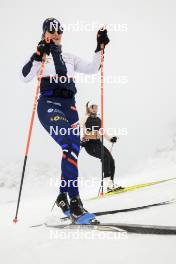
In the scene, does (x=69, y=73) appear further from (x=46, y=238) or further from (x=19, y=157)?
(x=19, y=157)

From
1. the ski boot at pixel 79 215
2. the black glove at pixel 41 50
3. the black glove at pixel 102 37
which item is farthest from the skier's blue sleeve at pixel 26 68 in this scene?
the ski boot at pixel 79 215

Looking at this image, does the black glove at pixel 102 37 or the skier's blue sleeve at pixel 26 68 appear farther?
the black glove at pixel 102 37

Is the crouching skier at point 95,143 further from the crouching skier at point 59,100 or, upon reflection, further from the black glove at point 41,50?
the black glove at point 41,50

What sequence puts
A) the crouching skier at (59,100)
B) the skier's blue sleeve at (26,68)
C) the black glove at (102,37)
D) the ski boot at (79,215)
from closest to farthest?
the ski boot at (79,215)
the crouching skier at (59,100)
the skier's blue sleeve at (26,68)
the black glove at (102,37)

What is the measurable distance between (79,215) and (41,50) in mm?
→ 2445

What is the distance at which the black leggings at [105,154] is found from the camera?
28.0 ft

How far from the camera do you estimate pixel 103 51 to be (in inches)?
226

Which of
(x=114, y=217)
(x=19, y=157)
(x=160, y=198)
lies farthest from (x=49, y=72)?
(x=19, y=157)

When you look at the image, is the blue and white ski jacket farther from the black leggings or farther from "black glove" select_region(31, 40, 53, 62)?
the black leggings

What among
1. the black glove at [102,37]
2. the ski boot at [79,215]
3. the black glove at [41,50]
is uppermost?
the black glove at [102,37]

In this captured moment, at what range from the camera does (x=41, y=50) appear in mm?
4930

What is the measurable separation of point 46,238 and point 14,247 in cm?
38

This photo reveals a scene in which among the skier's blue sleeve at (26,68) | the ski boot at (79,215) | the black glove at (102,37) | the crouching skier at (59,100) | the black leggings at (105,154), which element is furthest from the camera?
the black leggings at (105,154)

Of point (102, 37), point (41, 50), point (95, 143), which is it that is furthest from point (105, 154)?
point (41, 50)
